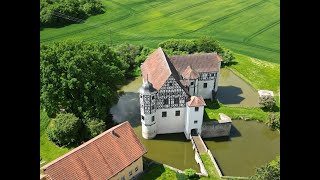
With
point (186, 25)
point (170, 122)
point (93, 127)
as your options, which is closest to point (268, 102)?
point (170, 122)

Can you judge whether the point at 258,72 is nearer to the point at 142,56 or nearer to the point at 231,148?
the point at 142,56

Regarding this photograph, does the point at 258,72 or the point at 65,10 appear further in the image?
the point at 65,10

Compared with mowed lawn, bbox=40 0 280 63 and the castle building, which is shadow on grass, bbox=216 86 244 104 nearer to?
the castle building

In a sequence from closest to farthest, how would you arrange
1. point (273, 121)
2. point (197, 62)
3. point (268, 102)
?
point (273, 121) < point (268, 102) < point (197, 62)

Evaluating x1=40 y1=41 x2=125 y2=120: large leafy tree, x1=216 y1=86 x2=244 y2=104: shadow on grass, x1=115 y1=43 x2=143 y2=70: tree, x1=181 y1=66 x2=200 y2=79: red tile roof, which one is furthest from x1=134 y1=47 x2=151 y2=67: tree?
x1=40 y1=41 x2=125 y2=120: large leafy tree

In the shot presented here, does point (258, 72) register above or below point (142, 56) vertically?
below

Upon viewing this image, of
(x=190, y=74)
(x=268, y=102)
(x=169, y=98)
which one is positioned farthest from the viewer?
(x=268, y=102)
